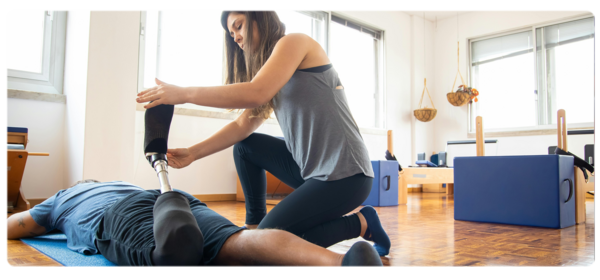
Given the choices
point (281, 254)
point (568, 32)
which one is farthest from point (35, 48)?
point (568, 32)

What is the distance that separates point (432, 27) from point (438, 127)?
174 cm

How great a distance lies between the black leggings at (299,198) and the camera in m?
1.15

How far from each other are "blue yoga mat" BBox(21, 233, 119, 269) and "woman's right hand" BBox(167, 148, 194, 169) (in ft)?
1.12

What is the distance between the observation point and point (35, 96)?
3.27 metres

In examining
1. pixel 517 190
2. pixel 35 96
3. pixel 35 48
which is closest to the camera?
pixel 517 190

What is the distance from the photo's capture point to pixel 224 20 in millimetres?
1364

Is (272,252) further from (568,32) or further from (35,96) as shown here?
(568,32)

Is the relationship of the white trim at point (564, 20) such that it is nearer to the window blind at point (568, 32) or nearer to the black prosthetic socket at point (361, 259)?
the window blind at point (568, 32)

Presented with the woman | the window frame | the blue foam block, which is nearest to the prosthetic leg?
the woman

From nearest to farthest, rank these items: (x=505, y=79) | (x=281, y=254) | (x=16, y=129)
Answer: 1. (x=281, y=254)
2. (x=16, y=129)
3. (x=505, y=79)

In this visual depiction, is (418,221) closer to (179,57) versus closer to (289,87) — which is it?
(289,87)

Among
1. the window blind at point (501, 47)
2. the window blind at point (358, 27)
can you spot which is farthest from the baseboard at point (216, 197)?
the window blind at point (501, 47)

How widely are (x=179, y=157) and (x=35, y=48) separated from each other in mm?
2938

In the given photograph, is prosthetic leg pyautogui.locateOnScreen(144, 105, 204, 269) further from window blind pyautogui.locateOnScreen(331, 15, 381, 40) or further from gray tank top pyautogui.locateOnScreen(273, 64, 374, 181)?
window blind pyautogui.locateOnScreen(331, 15, 381, 40)
